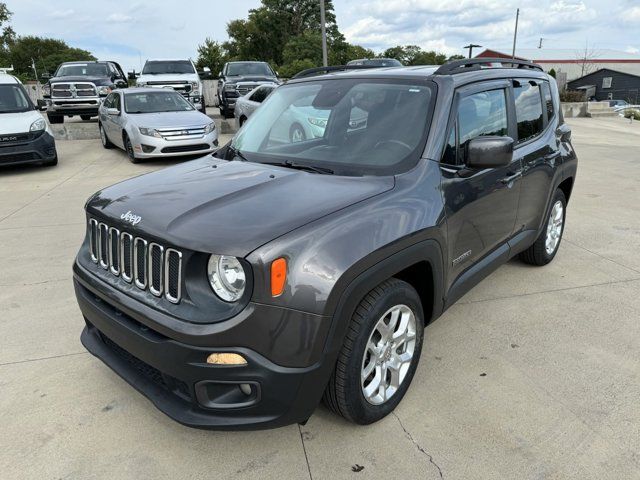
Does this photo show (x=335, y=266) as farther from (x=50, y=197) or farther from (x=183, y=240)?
(x=50, y=197)

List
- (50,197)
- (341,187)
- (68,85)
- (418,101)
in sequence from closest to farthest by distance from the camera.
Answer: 1. (341,187)
2. (418,101)
3. (50,197)
4. (68,85)

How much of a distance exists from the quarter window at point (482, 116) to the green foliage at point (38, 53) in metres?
77.8

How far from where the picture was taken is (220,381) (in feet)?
6.85

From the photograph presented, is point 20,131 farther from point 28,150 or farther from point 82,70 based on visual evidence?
point 82,70

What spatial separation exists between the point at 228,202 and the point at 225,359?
2.51ft

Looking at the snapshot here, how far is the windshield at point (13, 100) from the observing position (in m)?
Answer: 9.63

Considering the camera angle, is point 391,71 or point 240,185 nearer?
point 240,185

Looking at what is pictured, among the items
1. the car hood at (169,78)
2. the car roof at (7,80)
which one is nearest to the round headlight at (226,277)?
the car roof at (7,80)

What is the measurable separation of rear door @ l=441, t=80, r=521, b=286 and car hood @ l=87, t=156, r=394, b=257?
49 cm

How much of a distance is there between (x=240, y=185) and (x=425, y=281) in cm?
113

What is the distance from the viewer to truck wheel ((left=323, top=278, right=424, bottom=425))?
2295 mm

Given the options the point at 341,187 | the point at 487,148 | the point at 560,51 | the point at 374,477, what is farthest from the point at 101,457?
the point at 560,51

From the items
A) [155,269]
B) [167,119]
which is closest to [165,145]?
[167,119]

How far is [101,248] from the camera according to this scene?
268 cm
